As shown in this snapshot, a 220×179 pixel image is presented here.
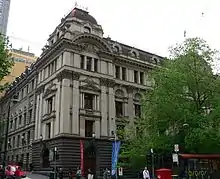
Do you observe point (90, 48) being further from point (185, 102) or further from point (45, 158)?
point (185, 102)

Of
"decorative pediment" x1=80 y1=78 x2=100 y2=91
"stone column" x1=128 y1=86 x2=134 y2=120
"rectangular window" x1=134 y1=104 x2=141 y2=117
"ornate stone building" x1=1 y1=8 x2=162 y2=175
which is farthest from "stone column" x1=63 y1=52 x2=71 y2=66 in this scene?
"rectangular window" x1=134 y1=104 x2=141 y2=117

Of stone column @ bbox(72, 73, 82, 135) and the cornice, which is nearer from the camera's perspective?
stone column @ bbox(72, 73, 82, 135)

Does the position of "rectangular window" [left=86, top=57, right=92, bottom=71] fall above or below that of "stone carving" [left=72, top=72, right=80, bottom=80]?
above

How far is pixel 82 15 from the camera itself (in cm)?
5262

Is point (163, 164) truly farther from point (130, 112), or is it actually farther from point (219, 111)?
point (130, 112)

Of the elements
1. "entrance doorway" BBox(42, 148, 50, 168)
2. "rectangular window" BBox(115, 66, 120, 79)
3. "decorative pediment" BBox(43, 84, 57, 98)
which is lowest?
"entrance doorway" BBox(42, 148, 50, 168)

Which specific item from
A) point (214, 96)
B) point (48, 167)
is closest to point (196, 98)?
point (214, 96)

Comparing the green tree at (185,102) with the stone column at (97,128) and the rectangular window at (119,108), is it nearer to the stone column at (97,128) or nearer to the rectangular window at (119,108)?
the stone column at (97,128)

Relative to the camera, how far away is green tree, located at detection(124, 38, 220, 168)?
3047cm

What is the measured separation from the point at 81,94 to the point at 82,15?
13.1 meters

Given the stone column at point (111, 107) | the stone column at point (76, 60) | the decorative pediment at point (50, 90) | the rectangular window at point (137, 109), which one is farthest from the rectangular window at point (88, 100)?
the rectangular window at point (137, 109)

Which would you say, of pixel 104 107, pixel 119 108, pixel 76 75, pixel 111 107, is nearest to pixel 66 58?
pixel 76 75

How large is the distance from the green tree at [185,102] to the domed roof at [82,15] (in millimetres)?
21756

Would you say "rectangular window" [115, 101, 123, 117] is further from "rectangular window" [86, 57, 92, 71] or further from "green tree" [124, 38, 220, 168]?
"green tree" [124, 38, 220, 168]
